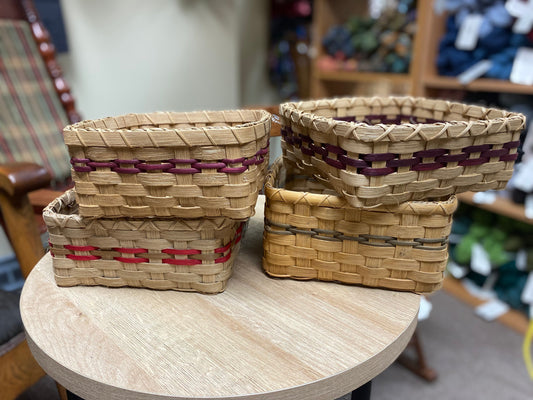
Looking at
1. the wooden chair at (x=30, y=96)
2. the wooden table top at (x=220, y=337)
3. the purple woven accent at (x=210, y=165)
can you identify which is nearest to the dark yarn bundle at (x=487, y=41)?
the wooden table top at (x=220, y=337)

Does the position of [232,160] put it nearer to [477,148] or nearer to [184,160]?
[184,160]

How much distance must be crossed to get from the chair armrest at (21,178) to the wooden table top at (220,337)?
0.63 ft

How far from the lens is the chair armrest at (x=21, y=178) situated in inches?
28.7

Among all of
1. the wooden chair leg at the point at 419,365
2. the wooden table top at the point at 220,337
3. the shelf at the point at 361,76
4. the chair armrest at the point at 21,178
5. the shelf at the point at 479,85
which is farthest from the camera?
the shelf at the point at 361,76

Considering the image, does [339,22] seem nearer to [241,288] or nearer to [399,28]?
[399,28]

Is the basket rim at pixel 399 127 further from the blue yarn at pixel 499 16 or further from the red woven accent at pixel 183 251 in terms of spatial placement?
the blue yarn at pixel 499 16

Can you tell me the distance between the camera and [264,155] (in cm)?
57

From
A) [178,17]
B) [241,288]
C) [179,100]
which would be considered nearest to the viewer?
[241,288]

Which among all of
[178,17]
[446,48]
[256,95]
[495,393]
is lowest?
[495,393]

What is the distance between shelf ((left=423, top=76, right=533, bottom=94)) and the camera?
1.30 m

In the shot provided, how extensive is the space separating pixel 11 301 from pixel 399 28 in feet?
5.34

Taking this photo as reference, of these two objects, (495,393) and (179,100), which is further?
(179,100)

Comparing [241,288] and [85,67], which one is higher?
[85,67]

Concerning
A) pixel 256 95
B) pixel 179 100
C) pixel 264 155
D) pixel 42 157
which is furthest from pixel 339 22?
pixel 264 155
